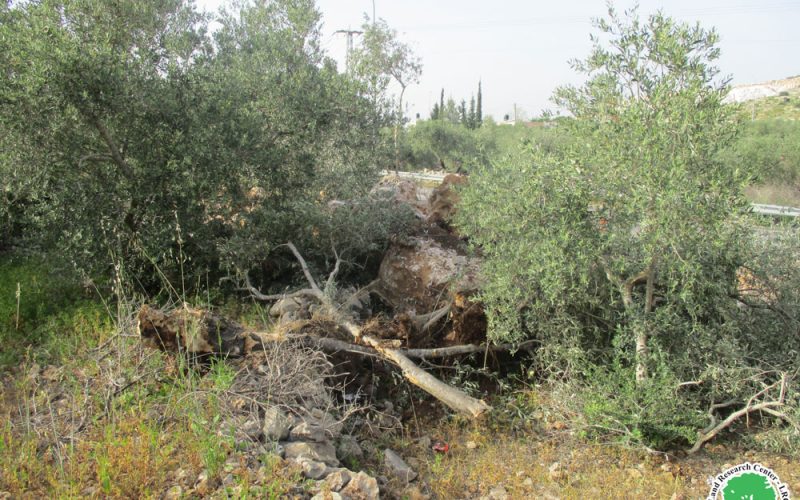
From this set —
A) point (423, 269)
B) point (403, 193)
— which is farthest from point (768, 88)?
point (423, 269)

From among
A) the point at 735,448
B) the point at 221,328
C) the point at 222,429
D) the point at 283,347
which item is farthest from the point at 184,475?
the point at 735,448

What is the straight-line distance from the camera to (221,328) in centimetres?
531

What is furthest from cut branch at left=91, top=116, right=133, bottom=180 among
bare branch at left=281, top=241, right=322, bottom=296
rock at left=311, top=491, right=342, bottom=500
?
rock at left=311, top=491, right=342, bottom=500

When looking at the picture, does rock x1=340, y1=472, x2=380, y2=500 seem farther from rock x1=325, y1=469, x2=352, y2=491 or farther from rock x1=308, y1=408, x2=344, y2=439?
rock x1=308, y1=408, x2=344, y2=439

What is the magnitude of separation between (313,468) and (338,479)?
208mm

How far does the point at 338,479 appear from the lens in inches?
142

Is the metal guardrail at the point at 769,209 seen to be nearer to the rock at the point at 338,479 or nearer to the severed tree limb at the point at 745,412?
the severed tree limb at the point at 745,412

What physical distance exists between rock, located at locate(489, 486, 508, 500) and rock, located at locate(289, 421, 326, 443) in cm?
127

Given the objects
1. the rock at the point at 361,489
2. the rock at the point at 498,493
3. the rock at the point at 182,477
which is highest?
the rock at the point at 182,477

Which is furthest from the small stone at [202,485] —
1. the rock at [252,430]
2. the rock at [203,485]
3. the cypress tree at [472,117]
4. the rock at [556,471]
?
the cypress tree at [472,117]

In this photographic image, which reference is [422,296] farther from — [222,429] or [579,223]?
[222,429]

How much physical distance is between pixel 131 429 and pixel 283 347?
1.35 metres

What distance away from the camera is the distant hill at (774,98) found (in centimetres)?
4457

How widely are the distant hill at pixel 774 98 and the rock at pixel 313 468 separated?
46.2m
